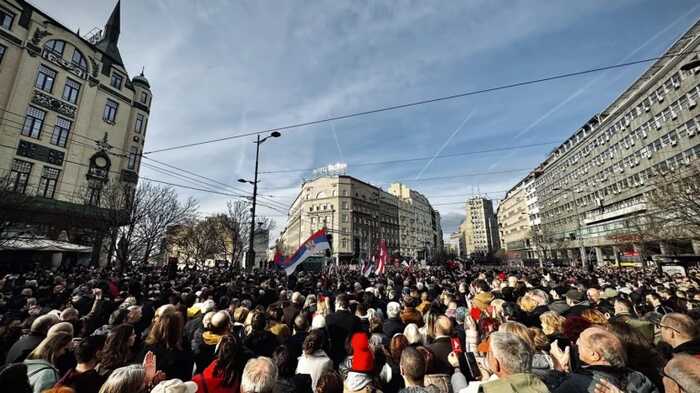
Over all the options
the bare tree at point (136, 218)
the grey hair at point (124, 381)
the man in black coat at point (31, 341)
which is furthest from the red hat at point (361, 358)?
the bare tree at point (136, 218)

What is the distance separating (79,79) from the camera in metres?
28.0

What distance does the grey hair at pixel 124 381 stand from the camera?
2088mm

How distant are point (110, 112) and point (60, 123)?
455 centimetres

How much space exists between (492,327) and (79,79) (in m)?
39.6

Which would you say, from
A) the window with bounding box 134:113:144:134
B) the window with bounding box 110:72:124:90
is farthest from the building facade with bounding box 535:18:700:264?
the window with bounding box 110:72:124:90

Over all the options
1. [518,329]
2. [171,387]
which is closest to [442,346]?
[518,329]

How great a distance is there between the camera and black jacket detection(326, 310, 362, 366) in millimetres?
5035

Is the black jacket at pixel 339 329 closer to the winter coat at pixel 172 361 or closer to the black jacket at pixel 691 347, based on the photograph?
the winter coat at pixel 172 361

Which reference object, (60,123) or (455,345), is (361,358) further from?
(60,123)

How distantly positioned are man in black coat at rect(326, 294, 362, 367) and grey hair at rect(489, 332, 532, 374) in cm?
318

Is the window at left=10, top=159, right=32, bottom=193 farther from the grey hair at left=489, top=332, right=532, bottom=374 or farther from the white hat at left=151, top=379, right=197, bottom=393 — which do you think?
the grey hair at left=489, top=332, right=532, bottom=374

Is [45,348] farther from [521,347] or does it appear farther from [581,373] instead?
[581,373]

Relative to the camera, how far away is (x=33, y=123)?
24.6 meters

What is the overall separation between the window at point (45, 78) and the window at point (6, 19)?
3.16 metres
